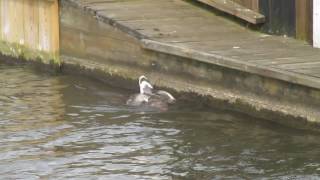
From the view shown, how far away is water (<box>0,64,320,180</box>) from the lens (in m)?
9.00

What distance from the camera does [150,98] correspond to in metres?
11.7

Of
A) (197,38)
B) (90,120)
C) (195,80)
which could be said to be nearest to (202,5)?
(197,38)

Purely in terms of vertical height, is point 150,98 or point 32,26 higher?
point 32,26

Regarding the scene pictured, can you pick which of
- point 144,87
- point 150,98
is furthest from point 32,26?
point 150,98

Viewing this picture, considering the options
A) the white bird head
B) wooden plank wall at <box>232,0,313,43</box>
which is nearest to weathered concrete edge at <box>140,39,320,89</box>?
the white bird head

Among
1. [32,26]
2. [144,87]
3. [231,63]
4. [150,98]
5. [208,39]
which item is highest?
[32,26]

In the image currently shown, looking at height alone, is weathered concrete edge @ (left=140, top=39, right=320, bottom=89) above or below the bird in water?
above

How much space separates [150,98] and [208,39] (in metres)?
1.25

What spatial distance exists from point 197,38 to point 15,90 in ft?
8.72

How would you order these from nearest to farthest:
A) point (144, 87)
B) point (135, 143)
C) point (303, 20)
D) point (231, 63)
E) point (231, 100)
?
point (135, 143) < point (231, 63) < point (231, 100) < point (144, 87) < point (303, 20)

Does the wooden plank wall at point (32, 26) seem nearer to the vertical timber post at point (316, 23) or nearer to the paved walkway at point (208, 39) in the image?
the paved walkway at point (208, 39)

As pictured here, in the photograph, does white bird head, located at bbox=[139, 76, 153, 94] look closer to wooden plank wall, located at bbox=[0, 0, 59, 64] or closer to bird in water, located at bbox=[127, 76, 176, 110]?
bird in water, located at bbox=[127, 76, 176, 110]

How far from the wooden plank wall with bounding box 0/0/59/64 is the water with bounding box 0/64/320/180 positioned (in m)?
1.95

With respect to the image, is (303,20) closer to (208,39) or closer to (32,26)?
(208,39)
